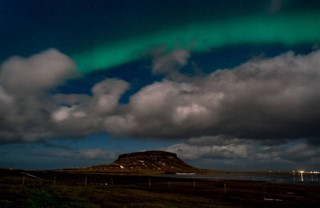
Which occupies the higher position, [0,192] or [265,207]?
[0,192]

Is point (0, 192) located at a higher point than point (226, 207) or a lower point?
higher

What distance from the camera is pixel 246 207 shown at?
5547cm

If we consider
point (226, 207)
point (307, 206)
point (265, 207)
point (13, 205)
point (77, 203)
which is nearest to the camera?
point (13, 205)

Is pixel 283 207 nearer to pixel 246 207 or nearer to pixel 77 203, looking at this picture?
pixel 246 207

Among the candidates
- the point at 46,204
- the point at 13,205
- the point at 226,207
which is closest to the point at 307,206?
the point at 226,207

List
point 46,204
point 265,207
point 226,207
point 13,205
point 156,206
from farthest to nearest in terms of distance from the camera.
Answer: point 265,207, point 226,207, point 156,206, point 46,204, point 13,205

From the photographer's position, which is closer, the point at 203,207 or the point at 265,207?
the point at 203,207

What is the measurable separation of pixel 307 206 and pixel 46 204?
165 ft

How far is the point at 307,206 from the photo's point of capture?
64000mm

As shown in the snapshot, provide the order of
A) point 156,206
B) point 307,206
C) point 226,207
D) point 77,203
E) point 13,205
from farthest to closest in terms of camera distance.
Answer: point 307,206 → point 226,207 → point 156,206 → point 77,203 → point 13,205

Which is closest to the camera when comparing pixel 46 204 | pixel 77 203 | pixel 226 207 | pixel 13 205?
pixel 13 205

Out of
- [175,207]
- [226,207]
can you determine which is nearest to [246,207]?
[226,207]

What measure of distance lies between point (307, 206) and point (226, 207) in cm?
2185

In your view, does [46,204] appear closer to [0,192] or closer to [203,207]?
[0,192]
